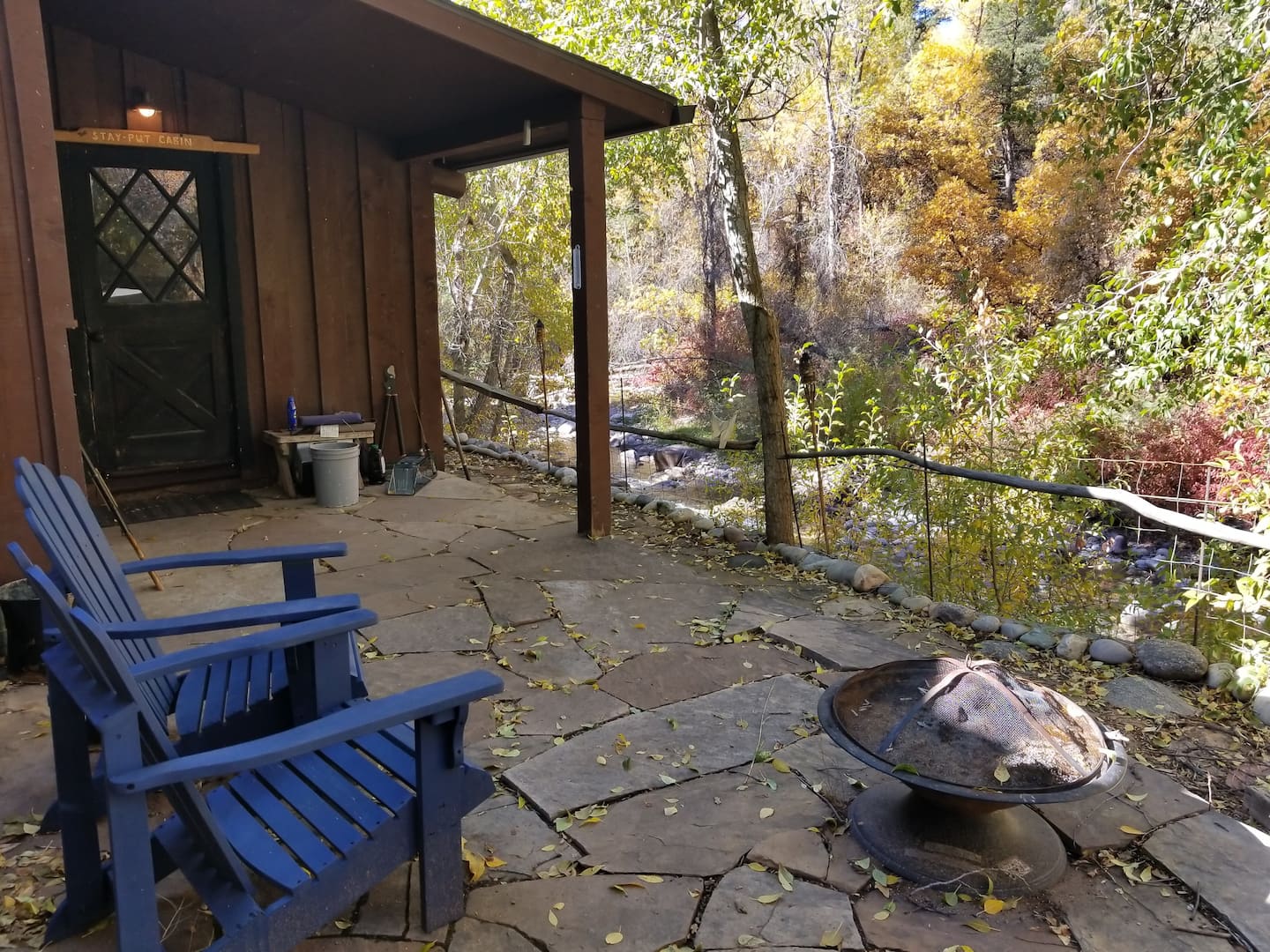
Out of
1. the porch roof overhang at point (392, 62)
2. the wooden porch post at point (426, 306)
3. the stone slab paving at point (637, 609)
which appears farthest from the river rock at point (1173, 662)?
the wooden porch post at point (426, 306)

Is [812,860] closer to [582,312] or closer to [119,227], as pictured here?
[582,312]

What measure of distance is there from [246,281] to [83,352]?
1.11m

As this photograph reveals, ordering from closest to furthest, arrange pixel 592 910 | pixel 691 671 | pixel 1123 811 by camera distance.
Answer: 1. pixel 592 910
2. pixel 1123 811
3. pixel 691 671

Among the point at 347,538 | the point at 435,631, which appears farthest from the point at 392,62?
the point at 435,631

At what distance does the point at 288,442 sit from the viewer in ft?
20.6

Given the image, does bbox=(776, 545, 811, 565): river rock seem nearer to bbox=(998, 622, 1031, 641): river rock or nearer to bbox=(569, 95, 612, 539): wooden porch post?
bbox=(569, 95, 612, 539): wooden porch post

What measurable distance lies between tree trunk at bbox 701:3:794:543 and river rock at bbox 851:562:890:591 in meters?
0.90

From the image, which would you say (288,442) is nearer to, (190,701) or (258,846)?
(190,701)

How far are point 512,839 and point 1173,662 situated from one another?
272cm

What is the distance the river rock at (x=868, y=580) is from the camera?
15.5 feet

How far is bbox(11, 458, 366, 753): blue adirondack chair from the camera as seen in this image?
2184 mm

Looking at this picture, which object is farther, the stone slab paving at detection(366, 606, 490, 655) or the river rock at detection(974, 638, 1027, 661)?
the river rock at detection(974, 638, 1027, 661)

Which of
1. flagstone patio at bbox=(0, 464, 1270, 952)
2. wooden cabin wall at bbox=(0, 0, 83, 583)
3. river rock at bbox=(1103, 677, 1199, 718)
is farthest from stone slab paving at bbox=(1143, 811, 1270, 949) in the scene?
wooden cabin wall at bbox=(0, 0, 83, 583)

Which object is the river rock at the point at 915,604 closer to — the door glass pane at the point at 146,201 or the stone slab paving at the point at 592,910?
the stone slab paving at the point at 592,910
